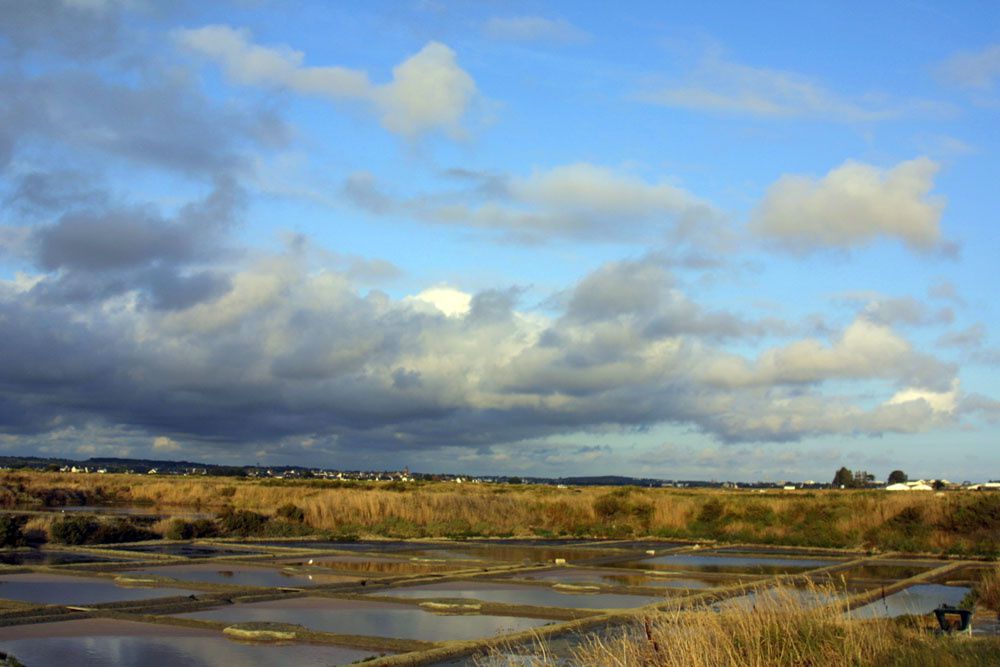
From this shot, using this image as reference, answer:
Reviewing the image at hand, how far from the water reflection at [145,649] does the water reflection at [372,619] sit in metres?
1.29

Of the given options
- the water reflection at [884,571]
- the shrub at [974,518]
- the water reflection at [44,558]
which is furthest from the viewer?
the shrub at [974,518]

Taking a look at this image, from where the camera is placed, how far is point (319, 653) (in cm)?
1145

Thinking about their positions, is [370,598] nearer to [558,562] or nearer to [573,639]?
[573,639]

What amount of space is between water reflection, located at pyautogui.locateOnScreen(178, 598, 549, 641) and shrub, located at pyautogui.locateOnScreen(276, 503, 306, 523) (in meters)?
21.9

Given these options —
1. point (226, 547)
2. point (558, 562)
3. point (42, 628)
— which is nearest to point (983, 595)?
point (558, 562)

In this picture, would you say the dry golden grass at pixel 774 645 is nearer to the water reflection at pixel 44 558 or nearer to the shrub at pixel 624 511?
the water reflection at pixel 44 558

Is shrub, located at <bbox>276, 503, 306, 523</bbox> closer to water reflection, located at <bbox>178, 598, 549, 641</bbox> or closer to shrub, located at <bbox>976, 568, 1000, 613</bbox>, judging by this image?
water reflection, located at <bbox>178, 598, 549, 641</bbox>

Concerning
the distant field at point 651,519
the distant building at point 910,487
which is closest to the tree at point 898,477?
the distant building at point 910,487

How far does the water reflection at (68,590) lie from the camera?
1538cm

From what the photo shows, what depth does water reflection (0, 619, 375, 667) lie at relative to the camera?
35.0 ft

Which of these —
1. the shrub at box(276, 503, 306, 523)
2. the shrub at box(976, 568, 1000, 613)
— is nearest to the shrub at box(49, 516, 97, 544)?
the shrub at box(276, 503, 306, 523)

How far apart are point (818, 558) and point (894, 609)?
11.6 meters

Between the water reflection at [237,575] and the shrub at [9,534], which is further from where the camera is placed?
the shrub at [9,534]

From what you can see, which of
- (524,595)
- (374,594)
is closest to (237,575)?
(374,594)
